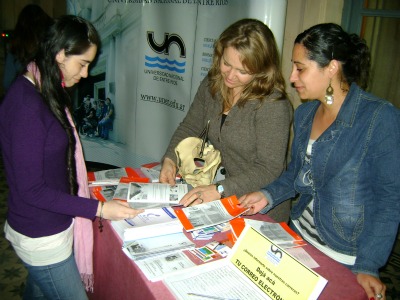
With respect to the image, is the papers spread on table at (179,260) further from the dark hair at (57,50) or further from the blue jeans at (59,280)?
the dark hair at (57,50)

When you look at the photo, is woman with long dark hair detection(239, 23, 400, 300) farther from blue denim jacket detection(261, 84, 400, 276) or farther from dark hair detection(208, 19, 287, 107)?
dark hair detection(208, 19, 287, 107)

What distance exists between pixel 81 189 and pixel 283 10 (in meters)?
1.61

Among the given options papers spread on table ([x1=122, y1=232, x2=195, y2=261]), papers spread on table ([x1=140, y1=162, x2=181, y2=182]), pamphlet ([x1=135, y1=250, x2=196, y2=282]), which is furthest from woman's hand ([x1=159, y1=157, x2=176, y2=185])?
pamphlet ([x1=135, y1=250, x2=196, y2=282])

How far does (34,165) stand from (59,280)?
48 cm

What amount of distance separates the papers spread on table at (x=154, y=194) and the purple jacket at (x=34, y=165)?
0.24 m

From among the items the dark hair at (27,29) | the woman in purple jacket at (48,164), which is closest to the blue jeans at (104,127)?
the dark hair at (27,29)

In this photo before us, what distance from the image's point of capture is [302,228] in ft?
Result: 5.12

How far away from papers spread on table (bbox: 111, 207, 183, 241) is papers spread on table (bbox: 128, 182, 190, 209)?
1.5 inches

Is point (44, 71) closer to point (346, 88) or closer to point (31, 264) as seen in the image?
point (31, 264)

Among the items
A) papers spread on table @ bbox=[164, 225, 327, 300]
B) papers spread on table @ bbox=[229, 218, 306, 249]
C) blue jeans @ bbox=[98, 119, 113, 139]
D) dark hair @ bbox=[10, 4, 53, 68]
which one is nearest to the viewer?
papers spread on table @ bbox=[164, 225, 327, 300]

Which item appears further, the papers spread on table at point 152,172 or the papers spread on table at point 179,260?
the papers spread on table at point 152,172

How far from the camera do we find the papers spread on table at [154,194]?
1508mm

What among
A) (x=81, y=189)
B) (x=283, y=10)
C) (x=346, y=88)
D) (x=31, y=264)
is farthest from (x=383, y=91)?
(x=31, y=264)

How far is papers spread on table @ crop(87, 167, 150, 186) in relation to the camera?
1.78 meters
